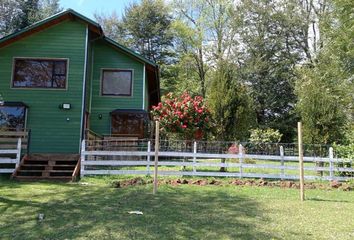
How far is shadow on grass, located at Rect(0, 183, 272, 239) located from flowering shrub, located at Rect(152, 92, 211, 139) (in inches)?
Result: 204

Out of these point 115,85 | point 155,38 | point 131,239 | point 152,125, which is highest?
point 155,38

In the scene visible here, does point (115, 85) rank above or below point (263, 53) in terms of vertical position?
below

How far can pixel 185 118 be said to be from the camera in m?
14.2

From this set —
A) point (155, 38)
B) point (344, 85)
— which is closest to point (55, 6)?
point (155, 38)

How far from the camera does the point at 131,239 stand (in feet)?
15.9

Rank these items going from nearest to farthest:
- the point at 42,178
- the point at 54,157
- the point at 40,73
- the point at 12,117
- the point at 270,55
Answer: the point at 42,178 → the point at 54,157 → the point at 12,117 → the point at 40,73 → the point at 270,55

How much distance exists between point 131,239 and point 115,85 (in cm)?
1242

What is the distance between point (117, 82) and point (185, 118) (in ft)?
14.5

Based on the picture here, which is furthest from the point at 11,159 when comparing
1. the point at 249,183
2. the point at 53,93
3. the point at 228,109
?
the point at 228,109

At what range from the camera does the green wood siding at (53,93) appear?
1391 cm

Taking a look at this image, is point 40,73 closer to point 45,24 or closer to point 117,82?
point 45,24

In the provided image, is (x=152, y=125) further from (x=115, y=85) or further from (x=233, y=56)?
(x=233, y=56)

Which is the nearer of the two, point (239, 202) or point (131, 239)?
point (131, 239)

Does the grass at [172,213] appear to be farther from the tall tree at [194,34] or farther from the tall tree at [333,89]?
the tall tree at [194,34]
